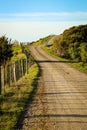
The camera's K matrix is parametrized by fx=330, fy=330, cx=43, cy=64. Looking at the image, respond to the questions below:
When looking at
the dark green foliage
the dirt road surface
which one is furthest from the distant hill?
the dirt road surface

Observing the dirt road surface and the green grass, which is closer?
the dirt road surface

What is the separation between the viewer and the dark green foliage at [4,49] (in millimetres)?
20820

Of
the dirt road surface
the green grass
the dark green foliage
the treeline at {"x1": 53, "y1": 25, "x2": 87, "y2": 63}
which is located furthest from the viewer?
the treeline at {"x1": 53, "y1": 25, "x2": 87, "y2": 63}

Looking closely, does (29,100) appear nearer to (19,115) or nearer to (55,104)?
(55,104)

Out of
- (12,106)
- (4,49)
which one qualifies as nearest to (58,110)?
(12,106)

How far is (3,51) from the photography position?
21016mm

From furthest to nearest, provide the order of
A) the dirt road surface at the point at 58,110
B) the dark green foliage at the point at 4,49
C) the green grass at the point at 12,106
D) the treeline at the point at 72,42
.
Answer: the treeline at the point at 72,42 < the dark green foliage at the point at 4,49 < the green grass at the point at 12,106 < the dirt road surface at the point at 58,110

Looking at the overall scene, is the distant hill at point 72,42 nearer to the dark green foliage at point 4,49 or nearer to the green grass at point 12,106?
the dark green foliage at point 4,49

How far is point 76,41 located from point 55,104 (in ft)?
130

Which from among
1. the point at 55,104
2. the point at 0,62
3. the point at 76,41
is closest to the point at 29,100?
the point at 55,104

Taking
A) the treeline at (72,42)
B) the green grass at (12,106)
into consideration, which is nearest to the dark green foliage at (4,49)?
the green grass at (12,106)

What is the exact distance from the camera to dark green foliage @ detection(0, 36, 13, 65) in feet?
68.3

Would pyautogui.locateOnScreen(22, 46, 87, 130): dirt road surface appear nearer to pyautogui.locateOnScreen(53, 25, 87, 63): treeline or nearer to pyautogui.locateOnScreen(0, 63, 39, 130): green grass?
pyautogui.locateOnScreen(0, 63, 39, 130): green grass

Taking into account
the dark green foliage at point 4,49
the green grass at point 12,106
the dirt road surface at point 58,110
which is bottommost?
the dirt road surface at point 58,110
